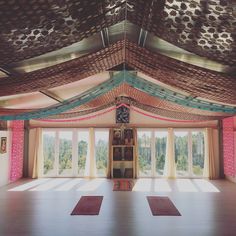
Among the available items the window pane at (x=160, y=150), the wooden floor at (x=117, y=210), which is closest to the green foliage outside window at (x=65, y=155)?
the wooden floor at (x=117, y=210)

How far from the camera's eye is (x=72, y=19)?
1.92m

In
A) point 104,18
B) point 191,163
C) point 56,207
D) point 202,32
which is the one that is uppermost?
point 104,18

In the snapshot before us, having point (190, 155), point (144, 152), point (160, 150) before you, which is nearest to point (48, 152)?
point (144, 152)

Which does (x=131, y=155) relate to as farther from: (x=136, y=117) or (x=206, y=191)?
(x=206, y=191)

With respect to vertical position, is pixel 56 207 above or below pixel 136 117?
below

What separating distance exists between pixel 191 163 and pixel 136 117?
2.64 m

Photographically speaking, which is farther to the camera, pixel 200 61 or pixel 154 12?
pixel 200 61

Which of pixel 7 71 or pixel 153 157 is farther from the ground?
pixel 7 71

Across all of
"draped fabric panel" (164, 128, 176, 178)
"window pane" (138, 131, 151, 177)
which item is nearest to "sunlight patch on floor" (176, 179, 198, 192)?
"draped fabric panel" (164, 128, 176, 178)

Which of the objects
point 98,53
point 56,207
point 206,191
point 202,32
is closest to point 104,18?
point 202,32

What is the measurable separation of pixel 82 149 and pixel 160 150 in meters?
2.91

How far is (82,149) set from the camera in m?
11.0

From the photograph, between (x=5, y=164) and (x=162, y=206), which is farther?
(x=5, y=164)

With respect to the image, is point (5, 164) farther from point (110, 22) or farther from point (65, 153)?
point (110, 22)
